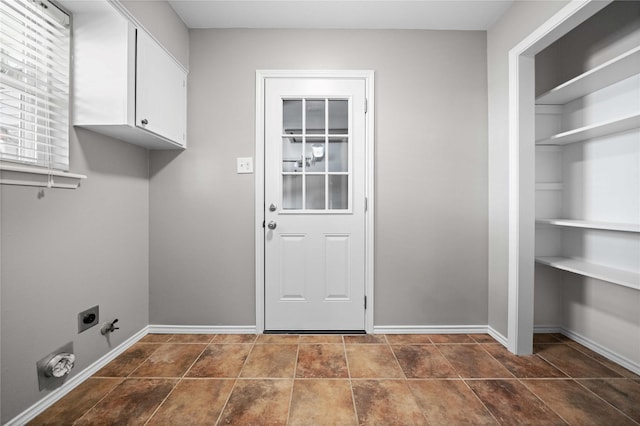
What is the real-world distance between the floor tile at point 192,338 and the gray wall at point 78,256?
0.91 ft

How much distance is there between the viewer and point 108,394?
1543 millimetres

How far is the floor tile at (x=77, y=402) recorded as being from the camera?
136cm

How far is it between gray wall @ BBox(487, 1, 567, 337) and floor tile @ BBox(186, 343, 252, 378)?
1.85 meters

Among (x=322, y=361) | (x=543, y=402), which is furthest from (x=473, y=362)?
(x=322, y=361)

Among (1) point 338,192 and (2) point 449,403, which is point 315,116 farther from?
(2) point 449,403

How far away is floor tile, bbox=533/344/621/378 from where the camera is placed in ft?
5.70

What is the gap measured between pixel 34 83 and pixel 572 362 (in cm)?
338

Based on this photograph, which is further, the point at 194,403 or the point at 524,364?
the point at 524,364

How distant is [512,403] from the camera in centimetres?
148

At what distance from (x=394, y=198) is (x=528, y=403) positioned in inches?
56.3

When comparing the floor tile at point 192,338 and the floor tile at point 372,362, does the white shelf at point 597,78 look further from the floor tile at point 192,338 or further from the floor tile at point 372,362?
the floor tile at point 192,338

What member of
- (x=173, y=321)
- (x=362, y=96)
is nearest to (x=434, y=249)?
(x=362, y=96)

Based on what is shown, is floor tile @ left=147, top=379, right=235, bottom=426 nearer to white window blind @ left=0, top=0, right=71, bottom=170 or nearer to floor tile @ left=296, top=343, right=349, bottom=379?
floor tile @ left=296, top=343, right=349, bottom=379

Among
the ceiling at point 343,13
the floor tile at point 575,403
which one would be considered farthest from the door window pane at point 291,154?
the floor tile at point 575,403
